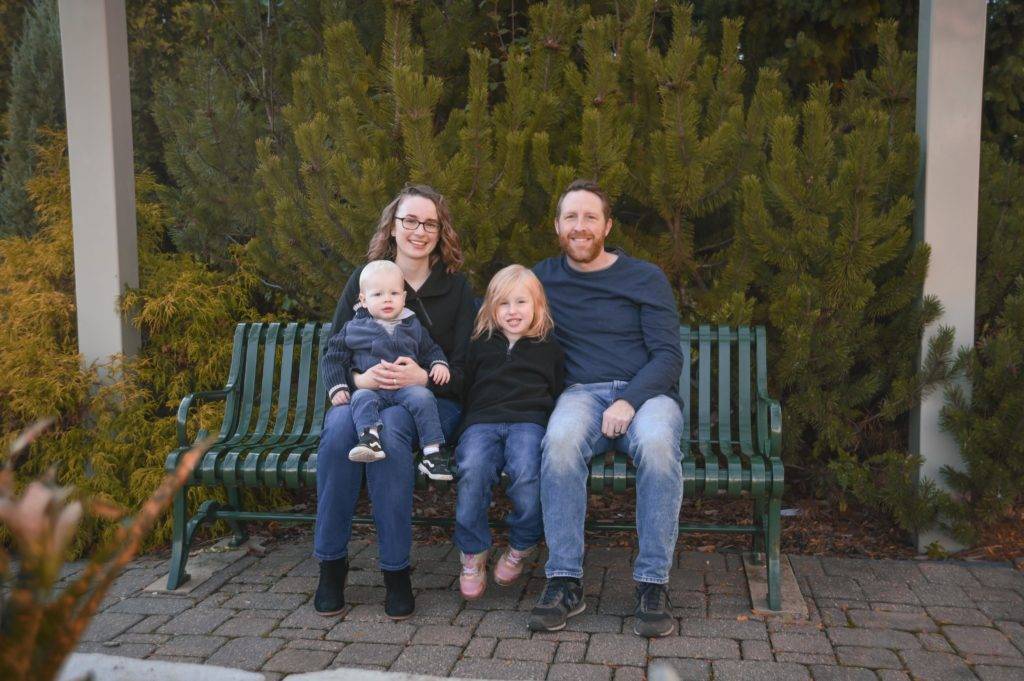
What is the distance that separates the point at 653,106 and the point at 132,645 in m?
3.19

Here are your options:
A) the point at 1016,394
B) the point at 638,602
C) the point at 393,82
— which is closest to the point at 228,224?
the point at 393,82

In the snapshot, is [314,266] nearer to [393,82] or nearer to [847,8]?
[393,82]

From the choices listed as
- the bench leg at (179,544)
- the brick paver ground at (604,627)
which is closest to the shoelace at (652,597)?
the brick paver ground at (604,627)

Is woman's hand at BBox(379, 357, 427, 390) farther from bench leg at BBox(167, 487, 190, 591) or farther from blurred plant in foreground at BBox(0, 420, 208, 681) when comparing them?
blurred plant in foreground at BBox(0, 420, 208, 681)

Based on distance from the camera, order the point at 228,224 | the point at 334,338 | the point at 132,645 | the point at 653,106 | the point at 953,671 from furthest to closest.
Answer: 1. the point at 228,224
2. the point at 653,106
3. the point at 334,338
4. the point at 132,645
5. the point at 953,671

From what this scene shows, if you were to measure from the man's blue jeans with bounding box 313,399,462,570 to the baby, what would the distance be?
0.22ft

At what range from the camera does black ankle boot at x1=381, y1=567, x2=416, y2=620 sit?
133 inches

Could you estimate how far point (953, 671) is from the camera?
2.94 metres

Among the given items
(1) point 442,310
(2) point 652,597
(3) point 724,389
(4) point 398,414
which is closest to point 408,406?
(4) point 398,414

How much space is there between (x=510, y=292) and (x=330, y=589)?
133cm

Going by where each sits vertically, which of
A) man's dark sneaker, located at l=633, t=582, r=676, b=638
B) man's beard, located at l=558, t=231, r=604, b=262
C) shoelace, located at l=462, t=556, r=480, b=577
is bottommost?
man's dark sneaker, located at l=633, t=582, r=676, b=638

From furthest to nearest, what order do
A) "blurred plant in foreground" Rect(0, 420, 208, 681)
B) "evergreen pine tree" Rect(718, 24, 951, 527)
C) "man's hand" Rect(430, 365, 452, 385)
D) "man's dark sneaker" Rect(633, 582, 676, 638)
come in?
"evergreen pine tree" Rect(718, 24, 951, 527), "man's hand" Rect(430, 365, 452, 385), "man's dark sneaker" Rect(633, 582, 676, 638), "blurred plant in foreground" Rect(0, 420, 208, 681)

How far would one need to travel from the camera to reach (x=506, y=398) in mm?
3609

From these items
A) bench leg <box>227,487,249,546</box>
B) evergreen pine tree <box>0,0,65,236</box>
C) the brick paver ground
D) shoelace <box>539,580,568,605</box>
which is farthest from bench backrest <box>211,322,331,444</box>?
evergreen pine tree <box>0,0,65,236</box>
